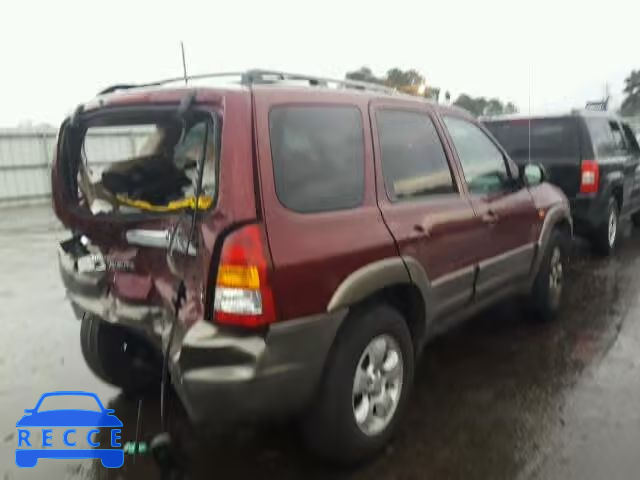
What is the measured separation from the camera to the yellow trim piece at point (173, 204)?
2.52 metres

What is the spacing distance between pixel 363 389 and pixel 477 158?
1909mm

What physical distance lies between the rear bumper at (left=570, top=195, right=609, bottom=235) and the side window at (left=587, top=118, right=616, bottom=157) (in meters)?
0.50

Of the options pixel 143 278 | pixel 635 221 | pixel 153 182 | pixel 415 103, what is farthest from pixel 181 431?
pixel 635 221

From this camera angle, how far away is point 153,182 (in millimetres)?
3045

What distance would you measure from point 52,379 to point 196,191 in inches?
91.0

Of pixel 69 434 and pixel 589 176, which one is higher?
pixel 589 176

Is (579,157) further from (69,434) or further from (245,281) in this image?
(69,434)

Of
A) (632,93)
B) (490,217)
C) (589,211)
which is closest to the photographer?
(490,217)

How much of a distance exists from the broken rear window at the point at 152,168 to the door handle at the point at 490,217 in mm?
1957

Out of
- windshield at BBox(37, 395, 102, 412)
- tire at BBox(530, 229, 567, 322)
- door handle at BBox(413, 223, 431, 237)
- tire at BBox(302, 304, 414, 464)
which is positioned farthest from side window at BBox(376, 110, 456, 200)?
windshield at BBox(37, 395, 102, 412)

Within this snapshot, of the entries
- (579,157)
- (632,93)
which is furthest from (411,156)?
(632,93)

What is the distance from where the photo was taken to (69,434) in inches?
133

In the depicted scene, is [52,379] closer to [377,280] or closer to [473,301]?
[377,280]

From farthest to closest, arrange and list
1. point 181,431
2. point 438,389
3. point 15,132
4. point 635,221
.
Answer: point 15,132 → point 635,221 → point 438,389 → point 181,431
